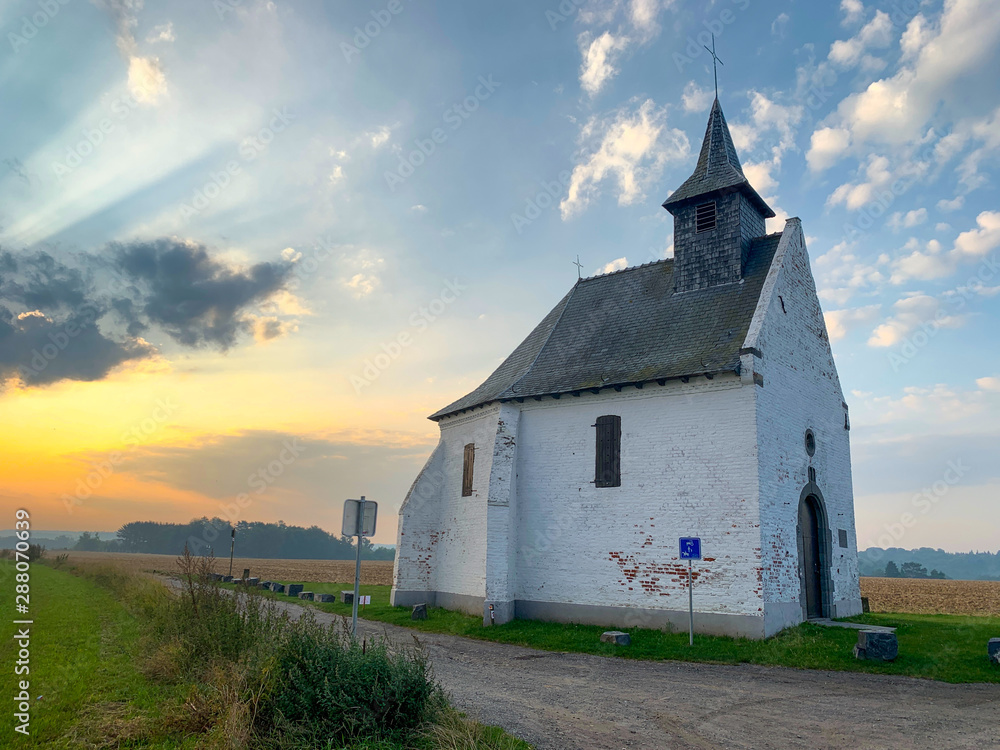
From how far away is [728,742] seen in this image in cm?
711

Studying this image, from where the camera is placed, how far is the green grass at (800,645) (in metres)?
11.4

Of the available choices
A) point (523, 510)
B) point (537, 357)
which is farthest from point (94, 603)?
point (537, 357)

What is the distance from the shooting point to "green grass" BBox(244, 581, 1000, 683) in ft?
37.5

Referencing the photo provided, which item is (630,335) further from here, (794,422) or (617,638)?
(617,638)

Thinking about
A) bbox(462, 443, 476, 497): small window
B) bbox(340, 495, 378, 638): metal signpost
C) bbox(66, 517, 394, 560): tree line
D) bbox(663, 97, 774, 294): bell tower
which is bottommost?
bbox(66, 517, 394, 560): tree line

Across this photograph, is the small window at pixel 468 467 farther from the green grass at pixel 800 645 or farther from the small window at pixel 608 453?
the small window at pixel 608 453

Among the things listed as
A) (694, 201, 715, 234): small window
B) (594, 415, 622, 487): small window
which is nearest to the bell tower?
(694, 201, 715, 234): small window

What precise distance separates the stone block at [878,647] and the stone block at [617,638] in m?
4.48

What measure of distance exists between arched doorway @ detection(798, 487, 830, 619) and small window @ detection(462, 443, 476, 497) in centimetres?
1000

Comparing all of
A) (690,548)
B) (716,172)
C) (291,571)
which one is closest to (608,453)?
(690,548)

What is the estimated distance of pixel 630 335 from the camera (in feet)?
62.4

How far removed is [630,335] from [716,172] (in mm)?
6238

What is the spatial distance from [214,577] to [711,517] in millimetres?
11068

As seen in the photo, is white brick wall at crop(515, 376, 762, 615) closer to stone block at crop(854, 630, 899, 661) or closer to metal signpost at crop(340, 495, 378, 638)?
stone block at crop(854, 630, 899, 661)
